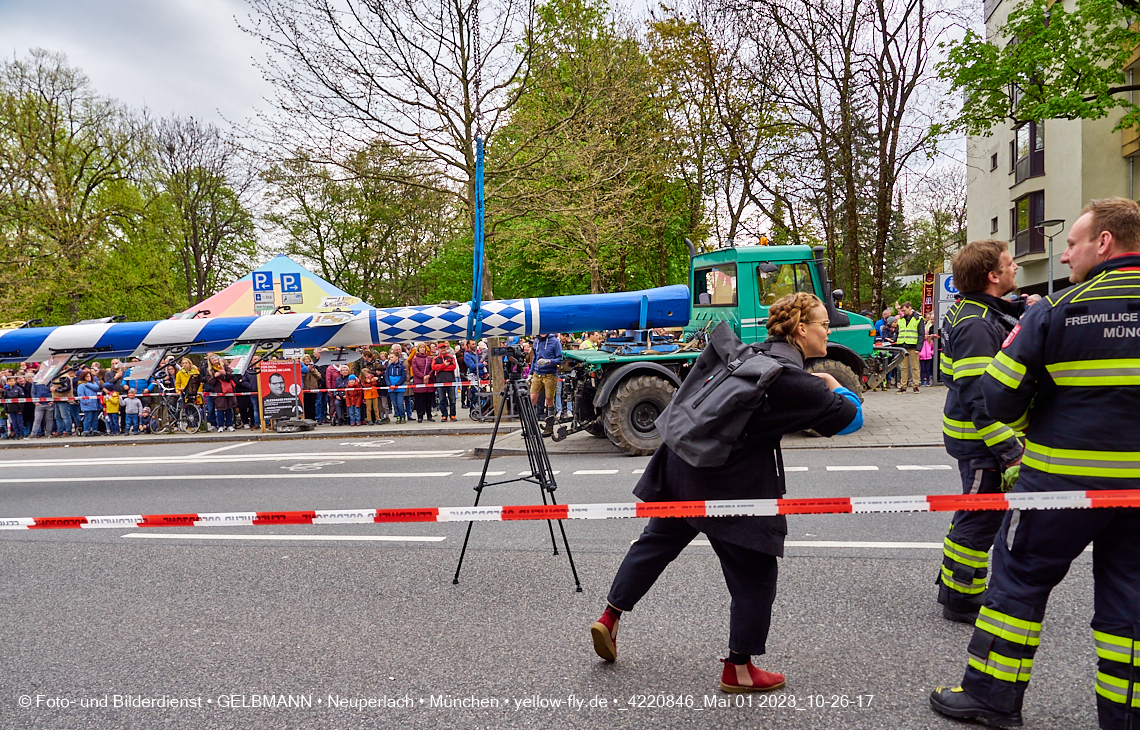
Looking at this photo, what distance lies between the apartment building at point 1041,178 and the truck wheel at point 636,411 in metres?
16.1

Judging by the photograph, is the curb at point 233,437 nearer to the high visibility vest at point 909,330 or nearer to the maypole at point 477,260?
the maypole at point 477,260

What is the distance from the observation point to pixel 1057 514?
2.50m

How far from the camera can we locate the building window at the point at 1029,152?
93.4 ft

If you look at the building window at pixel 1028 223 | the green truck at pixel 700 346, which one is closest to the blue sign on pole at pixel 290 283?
the green truck at pixel 700 346

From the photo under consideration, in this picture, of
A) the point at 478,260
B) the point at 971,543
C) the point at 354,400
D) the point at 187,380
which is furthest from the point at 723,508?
the point at 187,380

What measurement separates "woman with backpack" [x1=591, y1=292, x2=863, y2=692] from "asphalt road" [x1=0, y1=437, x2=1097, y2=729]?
0.36m

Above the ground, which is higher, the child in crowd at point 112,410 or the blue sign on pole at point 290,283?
the blue sign on pole at point 290,283

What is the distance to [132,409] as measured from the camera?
16.4 m

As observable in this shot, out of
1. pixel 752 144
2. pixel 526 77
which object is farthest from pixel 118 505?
pixel 752 144

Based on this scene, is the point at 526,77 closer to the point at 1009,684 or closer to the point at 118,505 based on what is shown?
the point at 118,505

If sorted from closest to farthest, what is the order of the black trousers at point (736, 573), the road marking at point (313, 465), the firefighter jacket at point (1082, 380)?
the firefighter jacket at point (1082, 380) → the black trousers at point (736, 573) → the road marking at point (313, 465)

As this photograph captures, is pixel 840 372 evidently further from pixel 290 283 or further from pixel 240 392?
pixel 240 392

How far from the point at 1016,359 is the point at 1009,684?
1.21m

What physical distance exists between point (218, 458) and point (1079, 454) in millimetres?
12307
